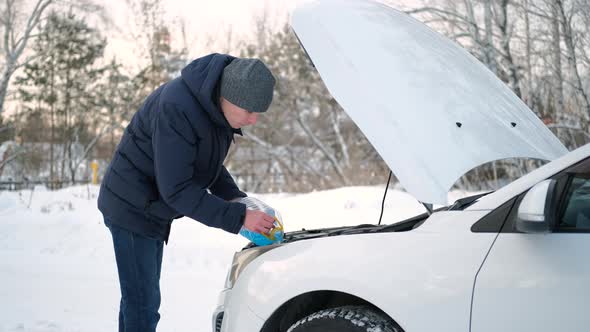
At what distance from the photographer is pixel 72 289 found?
5547 mm

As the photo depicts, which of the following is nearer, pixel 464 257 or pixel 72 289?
pixel 464 257

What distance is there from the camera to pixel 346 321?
6.79 ft

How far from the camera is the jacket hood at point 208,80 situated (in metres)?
2.49

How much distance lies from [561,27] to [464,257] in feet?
28.2

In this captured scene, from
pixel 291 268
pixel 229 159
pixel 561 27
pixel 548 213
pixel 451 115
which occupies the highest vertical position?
pixel 561 27

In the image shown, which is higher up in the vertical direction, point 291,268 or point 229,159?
point 291,268

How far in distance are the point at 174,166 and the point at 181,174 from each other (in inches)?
1.8

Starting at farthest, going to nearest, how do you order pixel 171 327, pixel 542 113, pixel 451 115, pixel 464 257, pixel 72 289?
pixel 542 113 < pixel 72 289 < pixel 171 327 < pixel 451 115 < pixel 464 257

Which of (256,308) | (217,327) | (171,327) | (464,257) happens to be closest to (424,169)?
(464,257)

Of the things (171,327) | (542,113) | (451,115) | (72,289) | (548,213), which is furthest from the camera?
(542,113)

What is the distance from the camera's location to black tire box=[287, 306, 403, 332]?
79.5 inches

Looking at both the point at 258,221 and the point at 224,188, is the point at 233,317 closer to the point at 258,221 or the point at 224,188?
the point at 258,221

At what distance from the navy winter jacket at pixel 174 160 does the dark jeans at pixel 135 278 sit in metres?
0.06

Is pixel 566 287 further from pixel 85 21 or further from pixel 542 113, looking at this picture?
pixel 85 21
